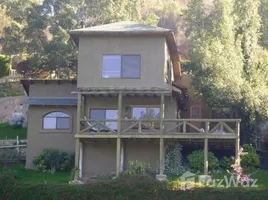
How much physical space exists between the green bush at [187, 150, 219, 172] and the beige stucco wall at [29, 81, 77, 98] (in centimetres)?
717

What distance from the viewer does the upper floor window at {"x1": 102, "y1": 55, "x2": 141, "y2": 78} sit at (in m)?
28.1

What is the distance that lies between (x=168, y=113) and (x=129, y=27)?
4725mm

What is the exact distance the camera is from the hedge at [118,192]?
2102 centimetres

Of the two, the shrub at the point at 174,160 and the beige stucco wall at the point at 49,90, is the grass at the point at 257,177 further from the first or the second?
the beige stucco wall at the point at 49,90

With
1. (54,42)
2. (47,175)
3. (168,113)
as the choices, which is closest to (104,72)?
(168,113)

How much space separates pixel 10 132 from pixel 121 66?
1123 cm

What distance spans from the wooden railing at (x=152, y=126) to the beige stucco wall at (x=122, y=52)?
190cm

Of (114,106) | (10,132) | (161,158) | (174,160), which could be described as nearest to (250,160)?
(174,160)

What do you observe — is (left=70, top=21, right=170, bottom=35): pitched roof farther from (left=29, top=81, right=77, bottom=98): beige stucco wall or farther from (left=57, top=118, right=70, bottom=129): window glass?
(left=57, top=118, right=70, bottom=129): window glass

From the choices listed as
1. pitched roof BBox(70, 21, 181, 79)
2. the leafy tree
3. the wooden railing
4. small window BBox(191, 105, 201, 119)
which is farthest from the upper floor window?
the leafy tree

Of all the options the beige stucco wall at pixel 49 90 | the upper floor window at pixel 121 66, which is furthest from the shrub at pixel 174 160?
the beige stucco wall at pixel 49 90

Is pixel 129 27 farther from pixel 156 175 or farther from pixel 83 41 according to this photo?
pixel 156 175

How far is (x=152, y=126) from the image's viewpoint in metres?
27.7

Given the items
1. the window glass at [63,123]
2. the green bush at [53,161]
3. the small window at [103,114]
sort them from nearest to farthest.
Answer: the green bush at [53,161] → the small window at [103,114] → the window glass at [63,123]
